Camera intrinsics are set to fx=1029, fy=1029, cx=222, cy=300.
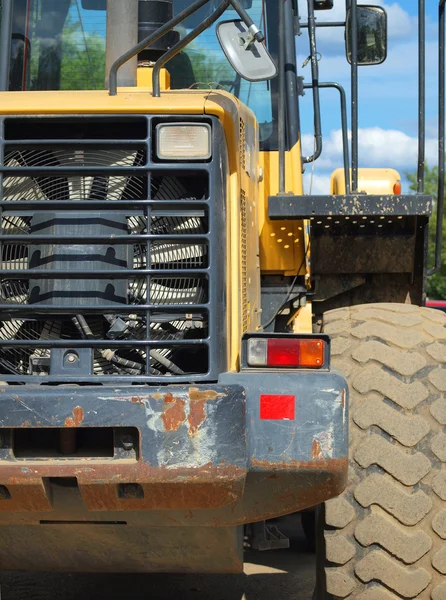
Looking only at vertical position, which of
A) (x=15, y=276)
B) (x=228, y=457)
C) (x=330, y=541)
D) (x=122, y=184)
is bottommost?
(x=330, y=541)

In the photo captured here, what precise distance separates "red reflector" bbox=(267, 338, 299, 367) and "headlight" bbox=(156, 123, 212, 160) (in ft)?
2.43

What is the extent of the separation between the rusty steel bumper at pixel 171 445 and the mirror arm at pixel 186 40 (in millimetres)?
1210

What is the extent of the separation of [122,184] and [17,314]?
0.62 metres

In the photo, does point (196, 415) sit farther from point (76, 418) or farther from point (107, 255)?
point (107, 255)

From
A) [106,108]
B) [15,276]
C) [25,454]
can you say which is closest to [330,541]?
[25,454]

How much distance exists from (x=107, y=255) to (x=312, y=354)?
839mm

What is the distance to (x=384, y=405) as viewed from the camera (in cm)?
415

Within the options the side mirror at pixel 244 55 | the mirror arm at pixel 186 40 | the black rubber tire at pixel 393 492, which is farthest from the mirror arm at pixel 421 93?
the mirror arm at pixel 186 40

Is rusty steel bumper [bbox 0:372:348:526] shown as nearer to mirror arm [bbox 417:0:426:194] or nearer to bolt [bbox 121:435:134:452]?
bolt [bbox 121:435:134:452]

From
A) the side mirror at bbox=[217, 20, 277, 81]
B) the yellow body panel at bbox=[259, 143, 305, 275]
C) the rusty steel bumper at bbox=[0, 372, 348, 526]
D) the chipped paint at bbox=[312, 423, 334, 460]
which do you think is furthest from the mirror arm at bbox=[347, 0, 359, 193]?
the chipped paint at bbox=[312, 423, 334, 460]

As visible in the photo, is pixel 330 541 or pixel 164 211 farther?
pixel 330 541

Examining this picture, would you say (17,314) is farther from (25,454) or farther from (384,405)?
(384,405)

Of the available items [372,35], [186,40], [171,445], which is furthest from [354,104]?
[171,445]

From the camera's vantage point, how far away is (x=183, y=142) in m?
3.76
